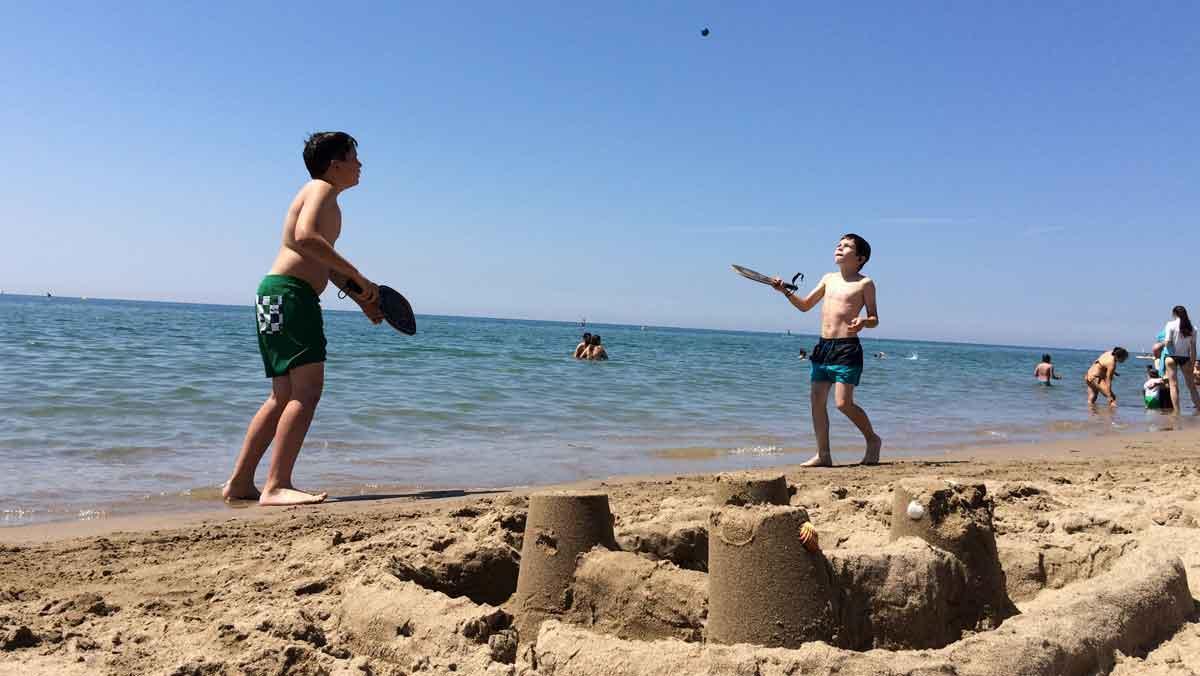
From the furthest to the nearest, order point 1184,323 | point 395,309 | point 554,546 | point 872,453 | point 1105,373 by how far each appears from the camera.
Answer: point 1105,373
point 1184,323
point 872,453
point 395,309
point 554,546

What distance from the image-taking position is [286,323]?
13.8 ft

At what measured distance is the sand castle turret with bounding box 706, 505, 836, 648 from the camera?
1.85 meters

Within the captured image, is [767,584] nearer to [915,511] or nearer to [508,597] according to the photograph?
[915,511]

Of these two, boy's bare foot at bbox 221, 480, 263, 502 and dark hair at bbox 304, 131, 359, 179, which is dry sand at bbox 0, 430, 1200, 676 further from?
dark hair at bbox 304, 131, 359, 179

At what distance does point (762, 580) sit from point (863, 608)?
0.33m

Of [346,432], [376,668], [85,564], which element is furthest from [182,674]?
[346,432]

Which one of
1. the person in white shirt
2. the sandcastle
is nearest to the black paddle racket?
the sandcastle

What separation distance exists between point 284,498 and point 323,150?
5.81 feet

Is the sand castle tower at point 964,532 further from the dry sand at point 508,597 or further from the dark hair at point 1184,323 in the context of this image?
the dark hair at point 1184,323

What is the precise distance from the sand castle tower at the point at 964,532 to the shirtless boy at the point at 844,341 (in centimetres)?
318

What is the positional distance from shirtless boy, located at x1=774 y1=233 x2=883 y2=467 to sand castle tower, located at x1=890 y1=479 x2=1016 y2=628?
318 cm

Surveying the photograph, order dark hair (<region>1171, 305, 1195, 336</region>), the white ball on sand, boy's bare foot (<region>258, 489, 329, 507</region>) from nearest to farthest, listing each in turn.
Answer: the white ball on sand → boy's bare foot (<region>258, 489, 329, 507</region>) → dark hair (<region>1171, 305, 1195, 336</region>)

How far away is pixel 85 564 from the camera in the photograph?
9.99 feet

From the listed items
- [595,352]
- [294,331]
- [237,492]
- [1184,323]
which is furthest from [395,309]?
[595,352]
